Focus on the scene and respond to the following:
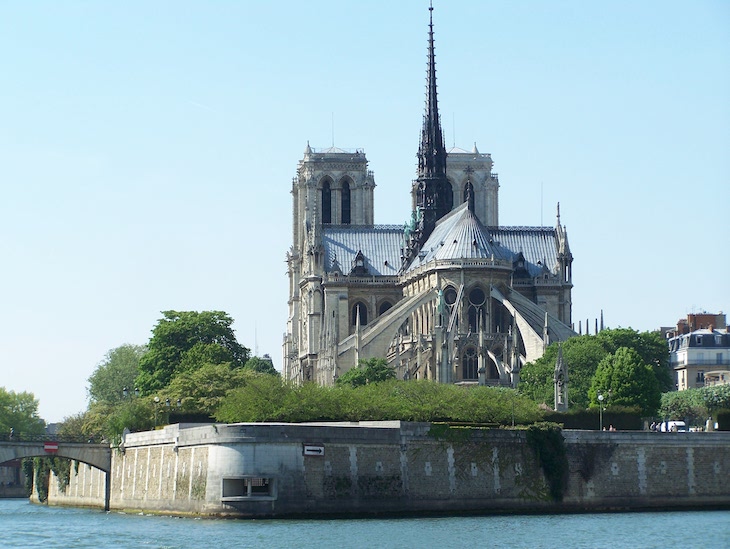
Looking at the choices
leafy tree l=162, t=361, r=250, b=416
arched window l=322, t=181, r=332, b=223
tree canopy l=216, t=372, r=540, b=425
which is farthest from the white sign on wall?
arched window l=322, t=181, r=332, b=223

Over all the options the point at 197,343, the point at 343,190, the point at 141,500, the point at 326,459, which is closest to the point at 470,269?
the point at 197,343

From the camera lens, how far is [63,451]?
319ft

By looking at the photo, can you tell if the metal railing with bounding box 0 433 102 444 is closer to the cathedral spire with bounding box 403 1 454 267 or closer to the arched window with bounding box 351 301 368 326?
the arched window with bounding box 351 301 368 326

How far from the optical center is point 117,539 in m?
71.8

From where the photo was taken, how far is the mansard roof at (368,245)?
523 ft

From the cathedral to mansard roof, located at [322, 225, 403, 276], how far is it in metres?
0.08

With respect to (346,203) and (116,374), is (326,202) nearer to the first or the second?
(346,203)

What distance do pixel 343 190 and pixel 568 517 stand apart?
94.7 metres

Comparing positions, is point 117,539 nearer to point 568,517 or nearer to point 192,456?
point 192,456

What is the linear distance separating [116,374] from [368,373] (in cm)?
4425

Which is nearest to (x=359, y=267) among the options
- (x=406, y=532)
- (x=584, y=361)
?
(x=584, y=361)

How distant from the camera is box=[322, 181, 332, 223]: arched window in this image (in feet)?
564

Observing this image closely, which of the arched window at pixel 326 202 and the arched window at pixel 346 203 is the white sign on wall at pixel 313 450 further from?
the arched window at pixel 346 203

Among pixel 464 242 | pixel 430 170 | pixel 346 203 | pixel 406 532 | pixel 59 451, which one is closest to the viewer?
pixel 406 532
